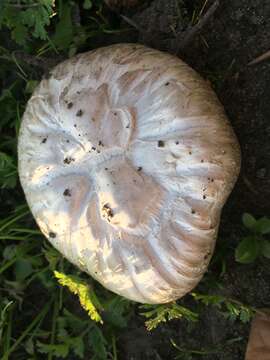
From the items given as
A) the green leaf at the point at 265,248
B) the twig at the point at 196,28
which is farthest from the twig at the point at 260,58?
the green leaf at the point at 265,248

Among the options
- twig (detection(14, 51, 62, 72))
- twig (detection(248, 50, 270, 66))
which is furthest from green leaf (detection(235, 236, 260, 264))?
A: twig (detection(14, 51, 62, 72))

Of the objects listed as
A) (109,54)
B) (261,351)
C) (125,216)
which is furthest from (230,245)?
(109,54)

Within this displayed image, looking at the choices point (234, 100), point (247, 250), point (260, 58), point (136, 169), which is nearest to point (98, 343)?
point (247, 250)

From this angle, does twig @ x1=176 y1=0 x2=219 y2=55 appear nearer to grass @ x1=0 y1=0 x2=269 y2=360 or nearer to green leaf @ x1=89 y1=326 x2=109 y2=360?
grass @ x1=0 y1=0 x2=269 y2=360

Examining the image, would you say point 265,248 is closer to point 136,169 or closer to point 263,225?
point 263,225

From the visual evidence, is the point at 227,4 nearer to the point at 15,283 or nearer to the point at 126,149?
the point at 126,149

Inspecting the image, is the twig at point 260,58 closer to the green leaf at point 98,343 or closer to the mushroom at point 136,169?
the mushroom at point 136,169
